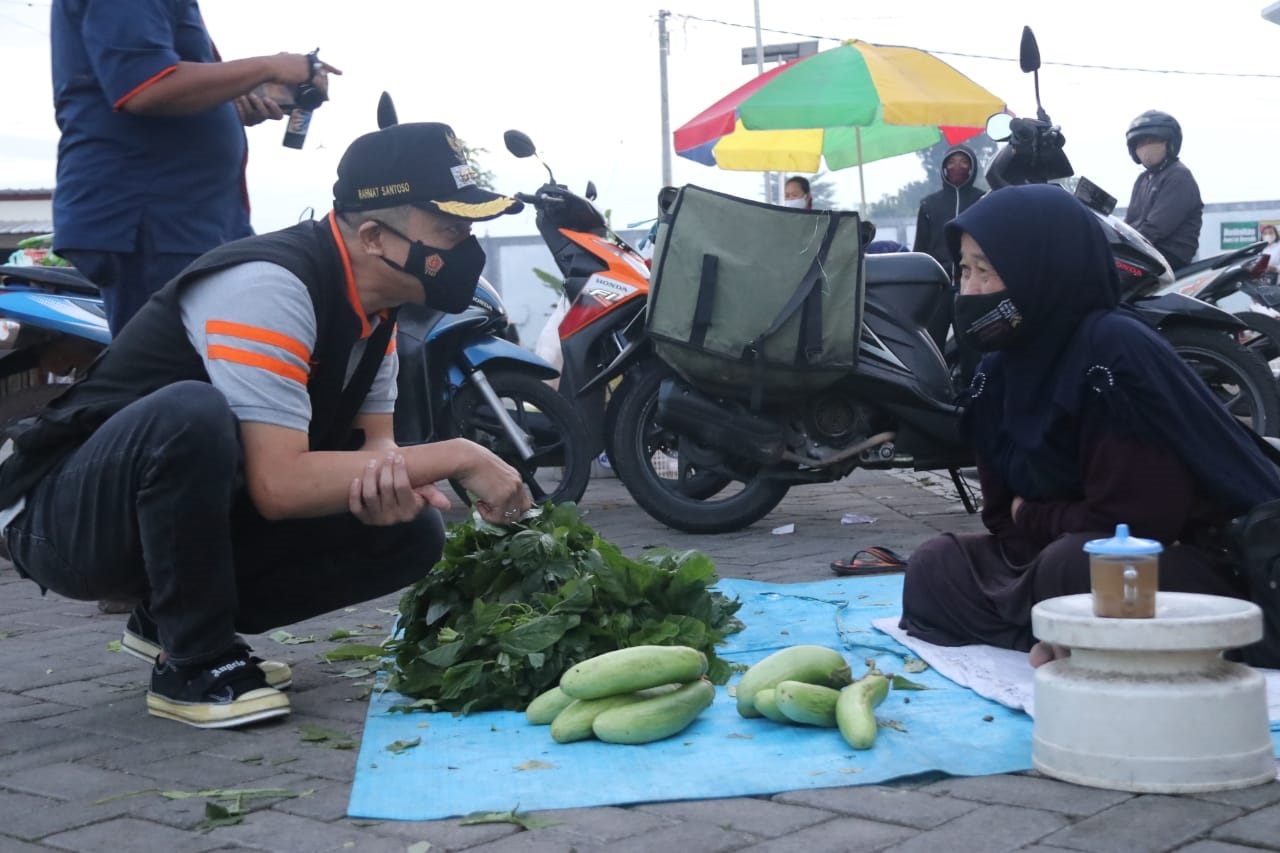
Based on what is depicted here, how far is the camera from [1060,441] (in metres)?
3.47

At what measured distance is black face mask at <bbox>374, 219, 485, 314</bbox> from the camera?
329 cm

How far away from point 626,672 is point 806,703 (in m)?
0.37

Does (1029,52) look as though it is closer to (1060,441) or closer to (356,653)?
(1060,441)

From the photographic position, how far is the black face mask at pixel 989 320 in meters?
3.49

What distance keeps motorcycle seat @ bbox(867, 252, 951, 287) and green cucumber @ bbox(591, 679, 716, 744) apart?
138 inches

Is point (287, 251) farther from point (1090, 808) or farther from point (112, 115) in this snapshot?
point (1090, 808)

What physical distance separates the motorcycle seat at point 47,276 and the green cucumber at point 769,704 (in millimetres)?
4199

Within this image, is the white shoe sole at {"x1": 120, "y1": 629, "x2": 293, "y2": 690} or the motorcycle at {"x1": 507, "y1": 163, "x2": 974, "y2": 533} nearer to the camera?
the white shoe sole at {"x1": 120, "y1": 629, "x2": 293, "y2": 690}

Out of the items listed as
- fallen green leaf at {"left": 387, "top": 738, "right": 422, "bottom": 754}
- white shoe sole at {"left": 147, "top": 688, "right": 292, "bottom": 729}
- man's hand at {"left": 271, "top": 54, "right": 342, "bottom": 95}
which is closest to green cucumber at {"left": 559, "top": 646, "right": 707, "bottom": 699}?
fallen green leaf at {"left": 387, "top": 738, "right": 422, "bottom": 754}

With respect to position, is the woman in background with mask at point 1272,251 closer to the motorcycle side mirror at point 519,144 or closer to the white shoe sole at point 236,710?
the motorcycle side mirror at point 519,144

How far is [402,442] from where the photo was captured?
21.7 feet

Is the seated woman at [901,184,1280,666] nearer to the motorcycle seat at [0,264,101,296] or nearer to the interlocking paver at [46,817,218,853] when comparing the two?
the interlocking paver at [46,817,218,853]

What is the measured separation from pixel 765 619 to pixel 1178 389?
147 cm

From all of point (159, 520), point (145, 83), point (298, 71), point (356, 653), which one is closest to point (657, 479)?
point (356, 653)
